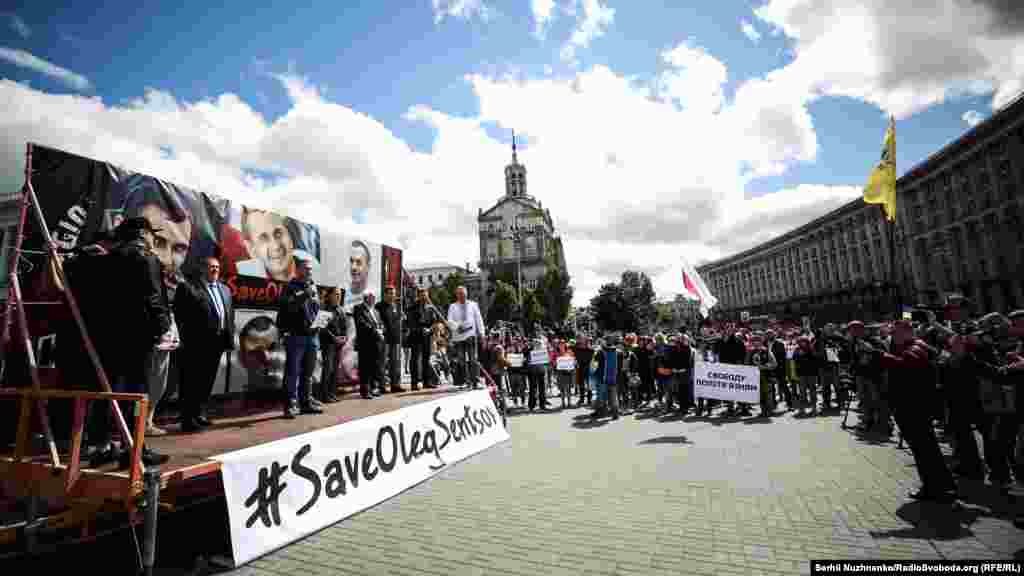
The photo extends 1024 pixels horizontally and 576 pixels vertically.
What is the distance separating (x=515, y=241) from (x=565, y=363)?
279 ft

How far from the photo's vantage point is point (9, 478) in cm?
341

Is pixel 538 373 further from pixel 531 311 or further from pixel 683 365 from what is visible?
pixel 531 311

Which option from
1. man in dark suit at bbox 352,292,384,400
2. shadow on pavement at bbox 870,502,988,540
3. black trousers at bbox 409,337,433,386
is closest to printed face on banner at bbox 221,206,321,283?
man in dark suit at bbox 352,292,384,400

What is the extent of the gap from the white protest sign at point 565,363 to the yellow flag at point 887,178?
33.2ft

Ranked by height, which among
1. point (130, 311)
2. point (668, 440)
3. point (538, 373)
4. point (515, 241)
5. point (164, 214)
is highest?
point (515, 241)

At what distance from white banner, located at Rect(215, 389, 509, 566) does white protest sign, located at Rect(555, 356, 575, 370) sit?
7.93 m

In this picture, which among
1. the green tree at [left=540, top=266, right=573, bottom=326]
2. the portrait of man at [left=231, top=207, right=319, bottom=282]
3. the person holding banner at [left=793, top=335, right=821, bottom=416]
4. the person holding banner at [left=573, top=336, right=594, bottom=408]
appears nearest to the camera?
the portrait of man at [left=231, top=207, right=319, bottom=282]

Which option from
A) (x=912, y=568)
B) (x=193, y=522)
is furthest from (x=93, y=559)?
(x=912, y=568)

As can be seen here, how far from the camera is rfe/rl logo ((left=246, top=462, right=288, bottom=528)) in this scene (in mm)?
3838

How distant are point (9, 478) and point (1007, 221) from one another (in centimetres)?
6684

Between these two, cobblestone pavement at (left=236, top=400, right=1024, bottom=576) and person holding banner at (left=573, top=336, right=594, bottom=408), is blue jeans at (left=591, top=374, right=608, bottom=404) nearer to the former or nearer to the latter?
person holding banner at (left=573, top=336, right=594, bottom=408)

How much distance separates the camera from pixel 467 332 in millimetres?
9172

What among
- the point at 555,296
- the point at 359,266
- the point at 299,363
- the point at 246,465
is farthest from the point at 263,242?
the point at 555,296

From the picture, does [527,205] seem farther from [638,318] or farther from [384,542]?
[384,542]
